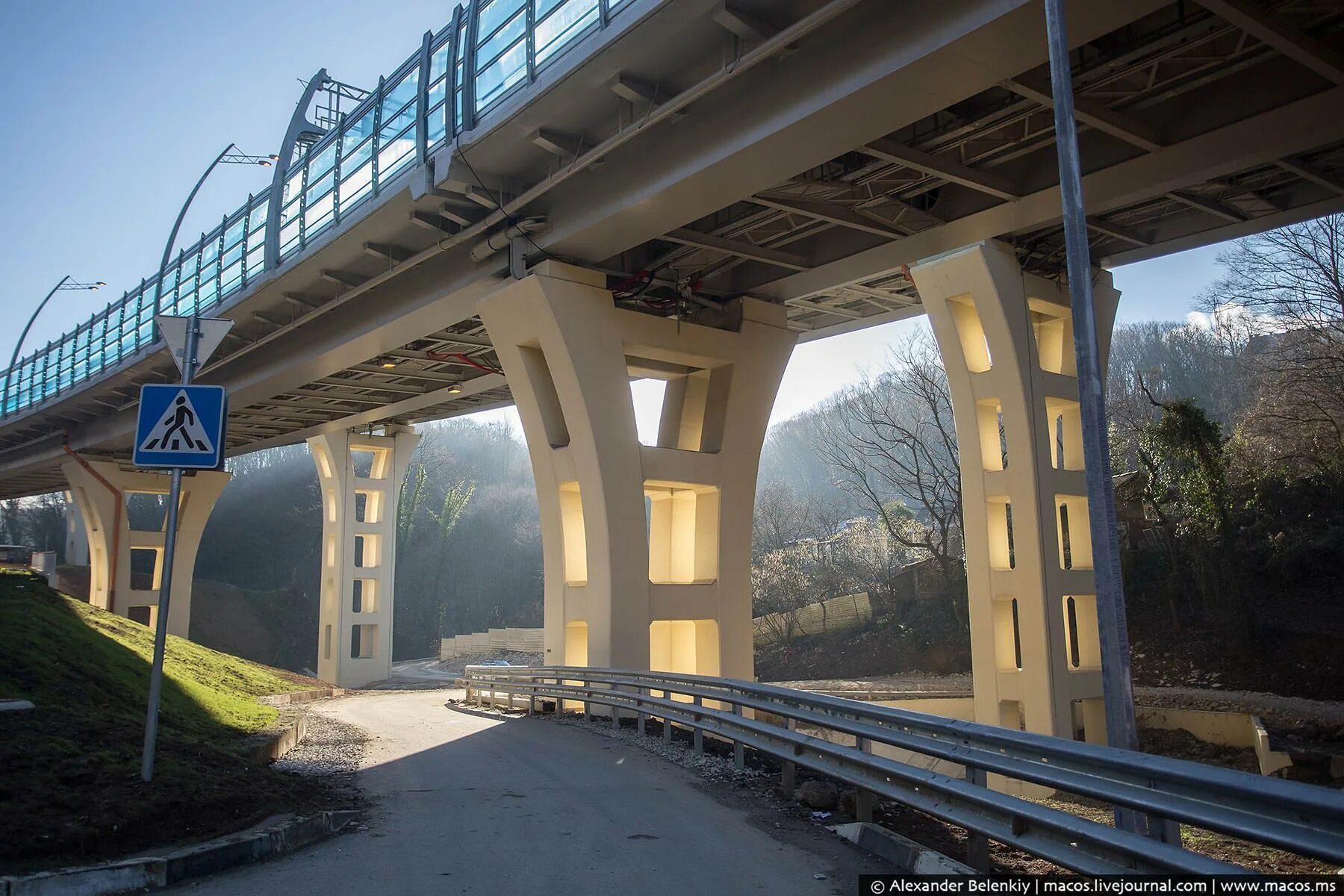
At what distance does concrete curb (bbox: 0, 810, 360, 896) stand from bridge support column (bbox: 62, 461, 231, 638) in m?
36.4

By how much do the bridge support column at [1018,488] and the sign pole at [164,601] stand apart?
11.9 meters

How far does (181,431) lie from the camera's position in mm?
7852

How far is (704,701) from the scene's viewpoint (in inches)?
742

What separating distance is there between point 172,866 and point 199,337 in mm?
4807

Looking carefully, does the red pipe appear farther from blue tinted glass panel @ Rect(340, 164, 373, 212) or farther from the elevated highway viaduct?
blue tinted glass panel @ Rect(340, 164, 373, 212)

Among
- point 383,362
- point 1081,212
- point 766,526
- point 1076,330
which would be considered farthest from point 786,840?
point 766,526

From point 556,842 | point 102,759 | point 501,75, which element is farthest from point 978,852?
point 501,75

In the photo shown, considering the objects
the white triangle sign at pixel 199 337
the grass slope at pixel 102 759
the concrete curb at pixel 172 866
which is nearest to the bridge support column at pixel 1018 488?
the white triangle sign at pixel 199 337

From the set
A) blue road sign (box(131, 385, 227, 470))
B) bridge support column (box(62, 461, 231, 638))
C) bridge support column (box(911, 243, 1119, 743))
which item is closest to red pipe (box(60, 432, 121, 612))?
bridge support column (box(62, 461, 231, 638))

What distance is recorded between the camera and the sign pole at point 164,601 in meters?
7.04

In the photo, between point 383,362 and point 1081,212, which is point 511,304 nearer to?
point 383,362

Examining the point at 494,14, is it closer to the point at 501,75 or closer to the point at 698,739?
the point at 501,75

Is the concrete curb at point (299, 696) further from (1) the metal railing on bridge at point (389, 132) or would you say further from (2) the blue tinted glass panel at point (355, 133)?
(2) the blue tinted glass panel at point (355, 133)

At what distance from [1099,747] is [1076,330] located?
2.52 metres
